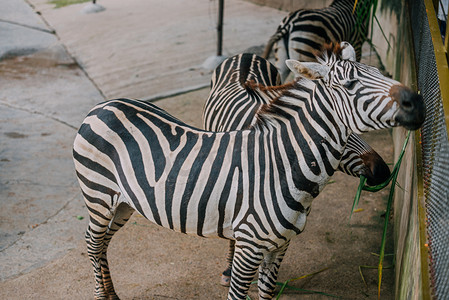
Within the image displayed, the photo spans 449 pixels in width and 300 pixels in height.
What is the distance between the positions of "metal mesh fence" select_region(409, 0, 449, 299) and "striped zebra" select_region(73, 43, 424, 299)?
0.34m

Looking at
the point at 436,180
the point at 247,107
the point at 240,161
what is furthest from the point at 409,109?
the point at 247,107

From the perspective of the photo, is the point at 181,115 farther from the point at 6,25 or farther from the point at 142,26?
the point at 6,25

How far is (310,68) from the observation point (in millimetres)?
2801

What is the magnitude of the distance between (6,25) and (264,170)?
11.0 m

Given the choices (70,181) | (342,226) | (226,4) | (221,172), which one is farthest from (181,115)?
(226,4)

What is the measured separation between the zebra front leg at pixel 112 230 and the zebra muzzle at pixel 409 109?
2.09 metres

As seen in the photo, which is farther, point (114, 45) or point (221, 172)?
point (114, 45)

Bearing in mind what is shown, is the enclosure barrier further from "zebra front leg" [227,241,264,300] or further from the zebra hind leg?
the zebra hind leg

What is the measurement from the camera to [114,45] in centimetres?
1059

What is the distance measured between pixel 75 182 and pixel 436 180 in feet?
14.7

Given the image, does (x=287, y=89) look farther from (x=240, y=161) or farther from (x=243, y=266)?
(x=243, y=266)

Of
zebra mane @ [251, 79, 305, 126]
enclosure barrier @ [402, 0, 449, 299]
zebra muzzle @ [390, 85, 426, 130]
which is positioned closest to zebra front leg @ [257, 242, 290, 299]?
enclosure barrier @ [402, 0, 449, 299]

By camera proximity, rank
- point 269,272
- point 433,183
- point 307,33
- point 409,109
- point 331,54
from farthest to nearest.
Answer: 1. point 307,33
2. point 269,272
3. point 331,54
4. point 433,183
5. point 409,109

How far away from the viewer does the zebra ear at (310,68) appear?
2.79m
